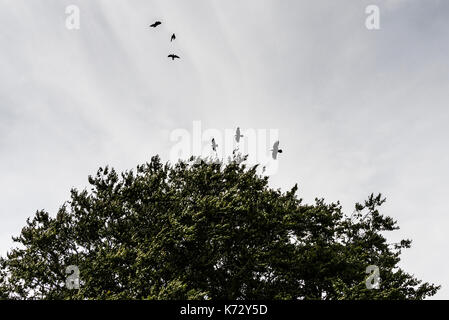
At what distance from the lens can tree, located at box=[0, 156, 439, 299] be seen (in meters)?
18.3

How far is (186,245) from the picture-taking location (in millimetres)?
20828

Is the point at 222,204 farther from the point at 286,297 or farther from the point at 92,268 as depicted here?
the point at 92,268

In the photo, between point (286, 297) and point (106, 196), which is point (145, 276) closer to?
point (106, 196)

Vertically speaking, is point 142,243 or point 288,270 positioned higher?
point 142,243

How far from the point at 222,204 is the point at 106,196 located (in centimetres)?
780

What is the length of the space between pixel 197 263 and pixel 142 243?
3907mm

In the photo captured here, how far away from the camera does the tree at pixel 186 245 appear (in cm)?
1827

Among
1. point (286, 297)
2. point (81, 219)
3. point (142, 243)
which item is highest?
point (81, 219)

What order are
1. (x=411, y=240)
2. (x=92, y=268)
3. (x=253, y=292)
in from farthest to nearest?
1. (x=411, y=240)
2. (x=253, y=292)
3. (x=92, y=268)

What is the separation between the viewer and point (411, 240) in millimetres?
37000
